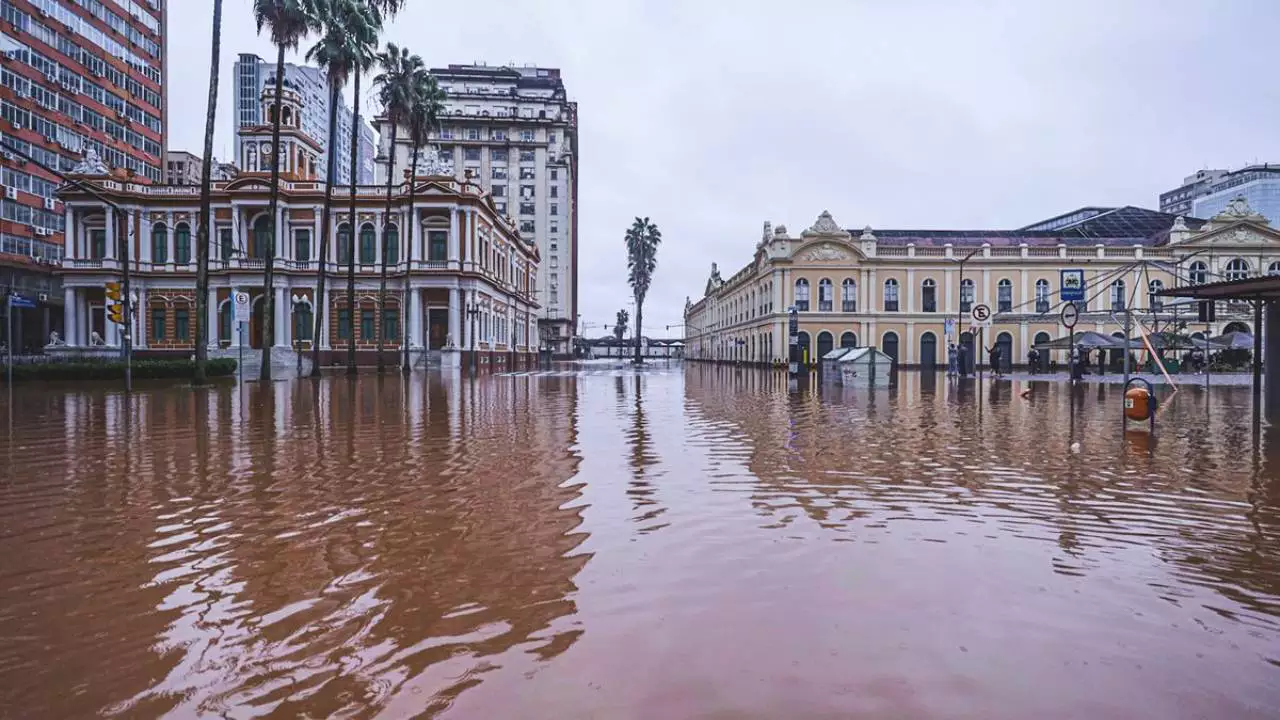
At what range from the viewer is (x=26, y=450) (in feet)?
35.7

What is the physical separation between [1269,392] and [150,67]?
81.0 meters

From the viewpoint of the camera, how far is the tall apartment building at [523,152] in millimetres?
97750

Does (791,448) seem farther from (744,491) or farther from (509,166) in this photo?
(509,166)

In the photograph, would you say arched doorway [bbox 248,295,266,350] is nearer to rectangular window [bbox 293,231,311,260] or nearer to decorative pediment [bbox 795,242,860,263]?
rectangular window [bbox 293,231,311,260]

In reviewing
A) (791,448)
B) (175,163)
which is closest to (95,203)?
(175,163)

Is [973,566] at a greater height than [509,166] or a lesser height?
lesser

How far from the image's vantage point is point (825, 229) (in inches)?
2451

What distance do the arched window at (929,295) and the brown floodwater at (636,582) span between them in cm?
5421

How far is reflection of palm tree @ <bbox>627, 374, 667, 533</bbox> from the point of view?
7.13 meters

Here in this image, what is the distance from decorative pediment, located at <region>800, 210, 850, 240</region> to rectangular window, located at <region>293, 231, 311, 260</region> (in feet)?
124

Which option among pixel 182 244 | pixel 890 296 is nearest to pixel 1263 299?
pixel 890 296

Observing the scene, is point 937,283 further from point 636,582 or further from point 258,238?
point 636,582

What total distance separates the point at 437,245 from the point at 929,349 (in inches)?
1586

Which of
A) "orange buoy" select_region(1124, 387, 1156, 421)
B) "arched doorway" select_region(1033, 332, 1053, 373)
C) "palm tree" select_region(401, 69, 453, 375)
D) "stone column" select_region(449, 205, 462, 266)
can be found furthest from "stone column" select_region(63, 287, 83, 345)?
"arched doorway" select_region(1033, 332, 1053, 373)
